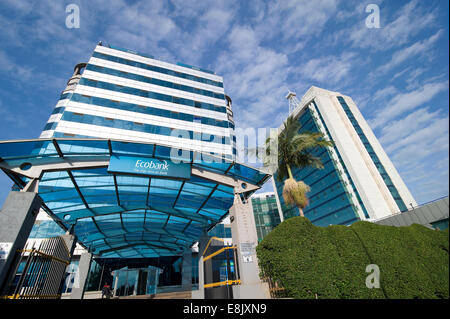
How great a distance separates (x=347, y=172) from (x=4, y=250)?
5488 centimetres

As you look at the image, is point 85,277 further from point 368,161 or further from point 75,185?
point 368,161

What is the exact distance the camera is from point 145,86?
28.8 m

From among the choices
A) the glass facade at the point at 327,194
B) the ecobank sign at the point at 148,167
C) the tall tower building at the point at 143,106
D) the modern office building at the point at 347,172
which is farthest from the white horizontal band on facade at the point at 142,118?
the modern office building at the point at 347,172

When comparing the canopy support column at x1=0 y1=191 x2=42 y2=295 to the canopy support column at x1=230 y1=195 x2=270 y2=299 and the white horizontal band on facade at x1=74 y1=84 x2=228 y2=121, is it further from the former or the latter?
the white horizontal band on facade at x1=74 y1=84 x2=228 y2=121

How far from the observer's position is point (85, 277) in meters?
17.9

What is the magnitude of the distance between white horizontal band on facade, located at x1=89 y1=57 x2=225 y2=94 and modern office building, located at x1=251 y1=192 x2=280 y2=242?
41.7 metres

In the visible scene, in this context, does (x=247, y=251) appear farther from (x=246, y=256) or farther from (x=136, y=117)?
(x=136, y=117)

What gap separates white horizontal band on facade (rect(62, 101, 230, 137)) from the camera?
23.4 metres

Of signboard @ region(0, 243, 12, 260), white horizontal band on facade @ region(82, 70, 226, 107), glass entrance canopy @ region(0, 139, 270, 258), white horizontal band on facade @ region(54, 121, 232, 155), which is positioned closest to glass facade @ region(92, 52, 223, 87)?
white horizontal band on facade @ region(82, 70, 226, 107)

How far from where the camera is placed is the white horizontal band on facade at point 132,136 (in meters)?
21.8

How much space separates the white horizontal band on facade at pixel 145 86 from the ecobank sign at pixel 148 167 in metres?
22.0

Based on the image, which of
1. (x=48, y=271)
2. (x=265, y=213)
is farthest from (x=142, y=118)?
(x=265, y=213)
